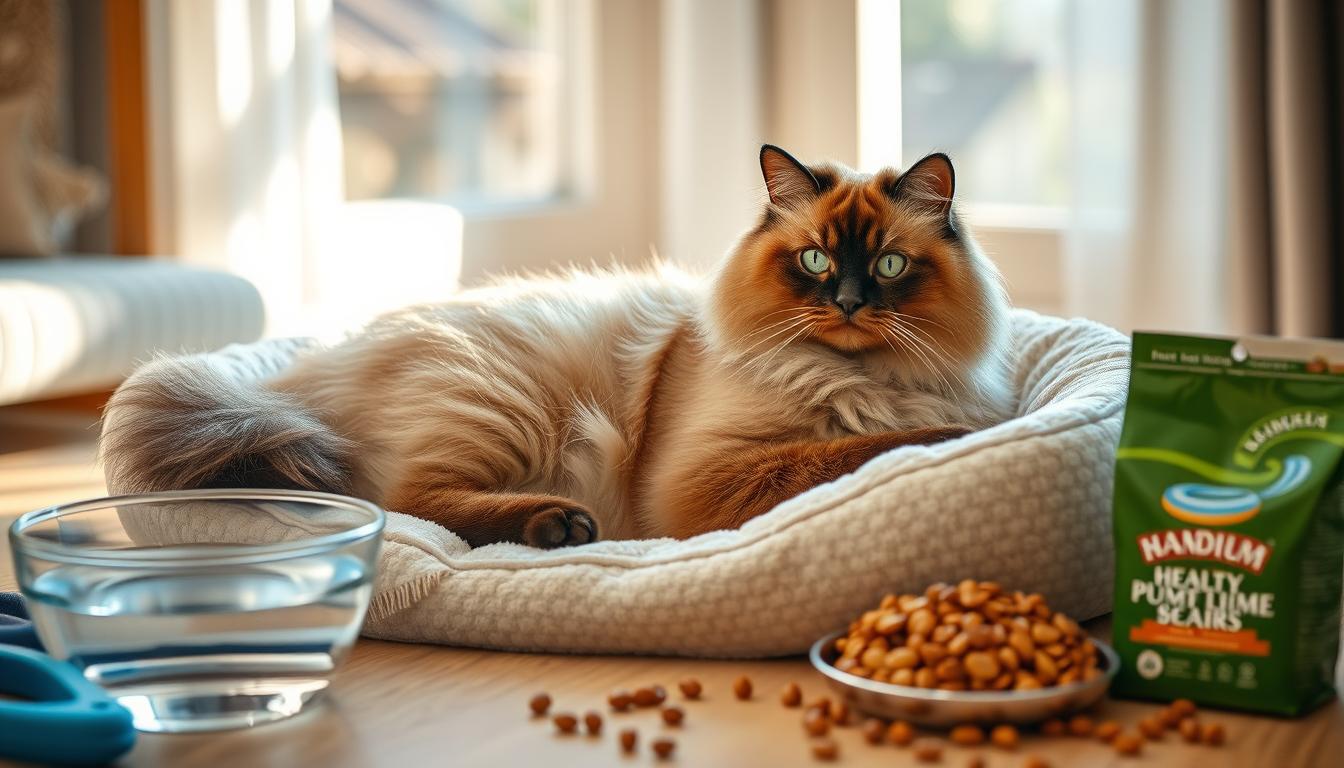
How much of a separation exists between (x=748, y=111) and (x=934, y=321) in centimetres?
238

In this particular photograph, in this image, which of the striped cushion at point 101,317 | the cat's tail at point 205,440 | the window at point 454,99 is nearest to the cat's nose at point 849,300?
the cat's tail at point 205,440

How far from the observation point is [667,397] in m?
1.81

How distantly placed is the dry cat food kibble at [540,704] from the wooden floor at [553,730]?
0.01 metres

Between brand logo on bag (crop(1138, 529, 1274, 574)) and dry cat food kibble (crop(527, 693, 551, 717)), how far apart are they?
519mm

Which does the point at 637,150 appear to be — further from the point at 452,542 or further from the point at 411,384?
the point at 452,542

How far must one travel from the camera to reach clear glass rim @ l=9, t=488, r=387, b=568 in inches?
42.6

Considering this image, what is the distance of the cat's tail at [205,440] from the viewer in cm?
155

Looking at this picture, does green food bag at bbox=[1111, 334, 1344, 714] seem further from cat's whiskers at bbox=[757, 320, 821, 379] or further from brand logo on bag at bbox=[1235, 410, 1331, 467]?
cat's whiskers at bbox=[757, 320, 821, 379]

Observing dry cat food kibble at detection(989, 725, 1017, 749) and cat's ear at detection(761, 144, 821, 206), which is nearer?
dry cat food kibble at detection(989, 725, 1017, 749)

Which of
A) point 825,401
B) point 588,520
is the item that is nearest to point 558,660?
point 588,520

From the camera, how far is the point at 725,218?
390cm

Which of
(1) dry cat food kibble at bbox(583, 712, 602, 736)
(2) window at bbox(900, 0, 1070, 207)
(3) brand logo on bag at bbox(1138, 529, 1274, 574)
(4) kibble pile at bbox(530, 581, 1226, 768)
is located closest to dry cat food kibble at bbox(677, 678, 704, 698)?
(4) kibble pile at bbox(530, 581, 1226, 768)

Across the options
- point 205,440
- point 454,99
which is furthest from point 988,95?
point 205,440

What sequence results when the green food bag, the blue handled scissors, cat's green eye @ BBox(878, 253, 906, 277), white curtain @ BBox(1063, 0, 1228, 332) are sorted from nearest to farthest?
the blue handled scissors
the green food bag
cat's green eye @ BBox(878, 253, 906, 277)
white curtain @ BBox(1063, 0, 1228, 332)
